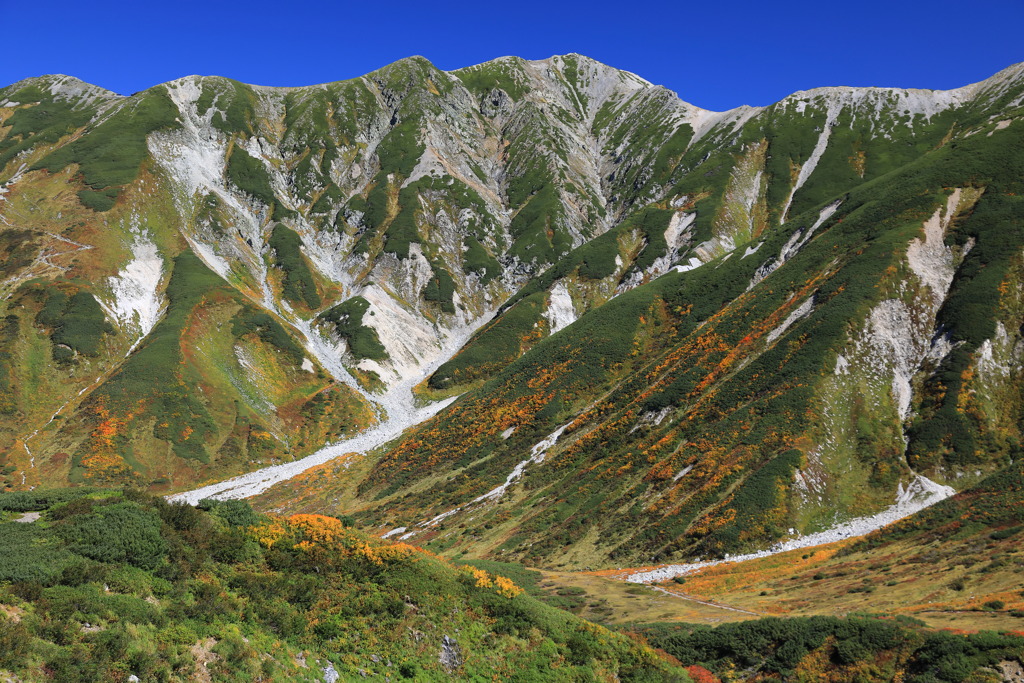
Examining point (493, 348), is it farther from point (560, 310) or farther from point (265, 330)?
point (265, 330)

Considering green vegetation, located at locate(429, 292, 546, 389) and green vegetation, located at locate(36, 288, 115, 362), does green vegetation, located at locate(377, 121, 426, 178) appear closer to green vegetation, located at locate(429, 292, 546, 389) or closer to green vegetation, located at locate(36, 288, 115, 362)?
green vegetation, located at locate(429, 292, 546, 389)

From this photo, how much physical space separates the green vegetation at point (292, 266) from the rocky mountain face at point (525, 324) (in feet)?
2.36

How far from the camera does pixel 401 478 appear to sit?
262 feet

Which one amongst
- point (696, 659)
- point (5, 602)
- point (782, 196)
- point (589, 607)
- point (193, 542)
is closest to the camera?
point (5, 602)

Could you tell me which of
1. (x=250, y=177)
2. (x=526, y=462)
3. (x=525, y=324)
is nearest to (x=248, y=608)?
(x=526, y=462)

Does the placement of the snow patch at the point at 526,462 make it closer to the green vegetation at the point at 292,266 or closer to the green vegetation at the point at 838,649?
the green vegetation at the point at 838,649

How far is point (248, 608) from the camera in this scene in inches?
717

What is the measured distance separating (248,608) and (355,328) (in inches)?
4641

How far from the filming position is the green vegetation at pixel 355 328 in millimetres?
128500

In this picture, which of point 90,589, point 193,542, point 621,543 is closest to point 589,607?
point 621,543

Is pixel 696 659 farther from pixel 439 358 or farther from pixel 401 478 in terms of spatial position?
pixel 439 358

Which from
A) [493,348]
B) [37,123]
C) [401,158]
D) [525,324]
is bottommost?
[493,348]

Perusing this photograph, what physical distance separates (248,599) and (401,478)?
62.2 metres

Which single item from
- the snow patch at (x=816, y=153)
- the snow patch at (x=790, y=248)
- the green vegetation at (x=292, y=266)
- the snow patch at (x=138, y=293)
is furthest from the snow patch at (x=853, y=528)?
the snow patch at (x=816, y=153)
